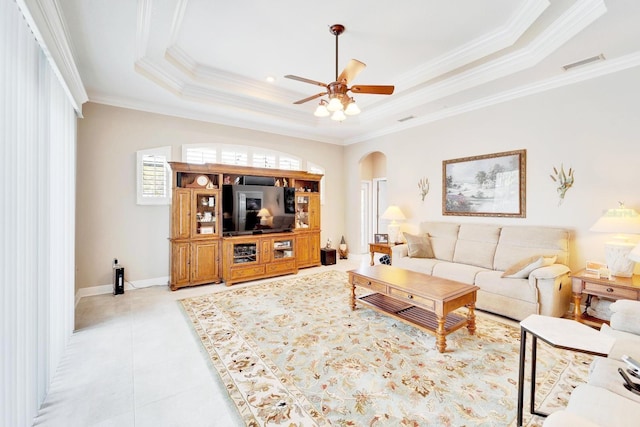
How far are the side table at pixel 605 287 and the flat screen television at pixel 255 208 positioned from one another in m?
4.49

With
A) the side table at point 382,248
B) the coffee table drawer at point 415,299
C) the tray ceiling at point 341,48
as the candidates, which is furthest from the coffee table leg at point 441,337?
the tray ceiling at point 341,48

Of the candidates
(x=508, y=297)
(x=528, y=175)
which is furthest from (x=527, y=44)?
(x=508, y=297)

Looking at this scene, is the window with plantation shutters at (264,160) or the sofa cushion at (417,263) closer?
the sofa cushion at (417,263)

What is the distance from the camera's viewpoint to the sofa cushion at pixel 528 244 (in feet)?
11.9

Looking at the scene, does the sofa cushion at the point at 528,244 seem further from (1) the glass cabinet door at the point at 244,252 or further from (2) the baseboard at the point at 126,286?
(2) the baseboard at the point at 126,286

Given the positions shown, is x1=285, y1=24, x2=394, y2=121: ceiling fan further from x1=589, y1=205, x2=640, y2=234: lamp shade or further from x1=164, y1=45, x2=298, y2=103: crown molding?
x1=589, y1=205, x2=640, y2=234: lamp shade

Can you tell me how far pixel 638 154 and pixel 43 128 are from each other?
19.9 ft

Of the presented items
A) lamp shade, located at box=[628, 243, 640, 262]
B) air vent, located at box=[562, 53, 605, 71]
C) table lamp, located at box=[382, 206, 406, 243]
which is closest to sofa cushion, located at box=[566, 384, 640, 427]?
lamp shade, located at box=[628, 243, 640, 262]

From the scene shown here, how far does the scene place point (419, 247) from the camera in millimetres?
4766

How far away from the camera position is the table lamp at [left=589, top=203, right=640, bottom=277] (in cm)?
290

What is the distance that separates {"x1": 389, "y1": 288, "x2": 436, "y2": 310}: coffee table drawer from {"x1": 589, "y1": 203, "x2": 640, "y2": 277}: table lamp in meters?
2.13

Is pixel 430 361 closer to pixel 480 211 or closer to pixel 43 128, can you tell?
pixel 480 211

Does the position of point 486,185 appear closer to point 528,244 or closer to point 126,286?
point 528,244

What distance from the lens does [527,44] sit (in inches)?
126
